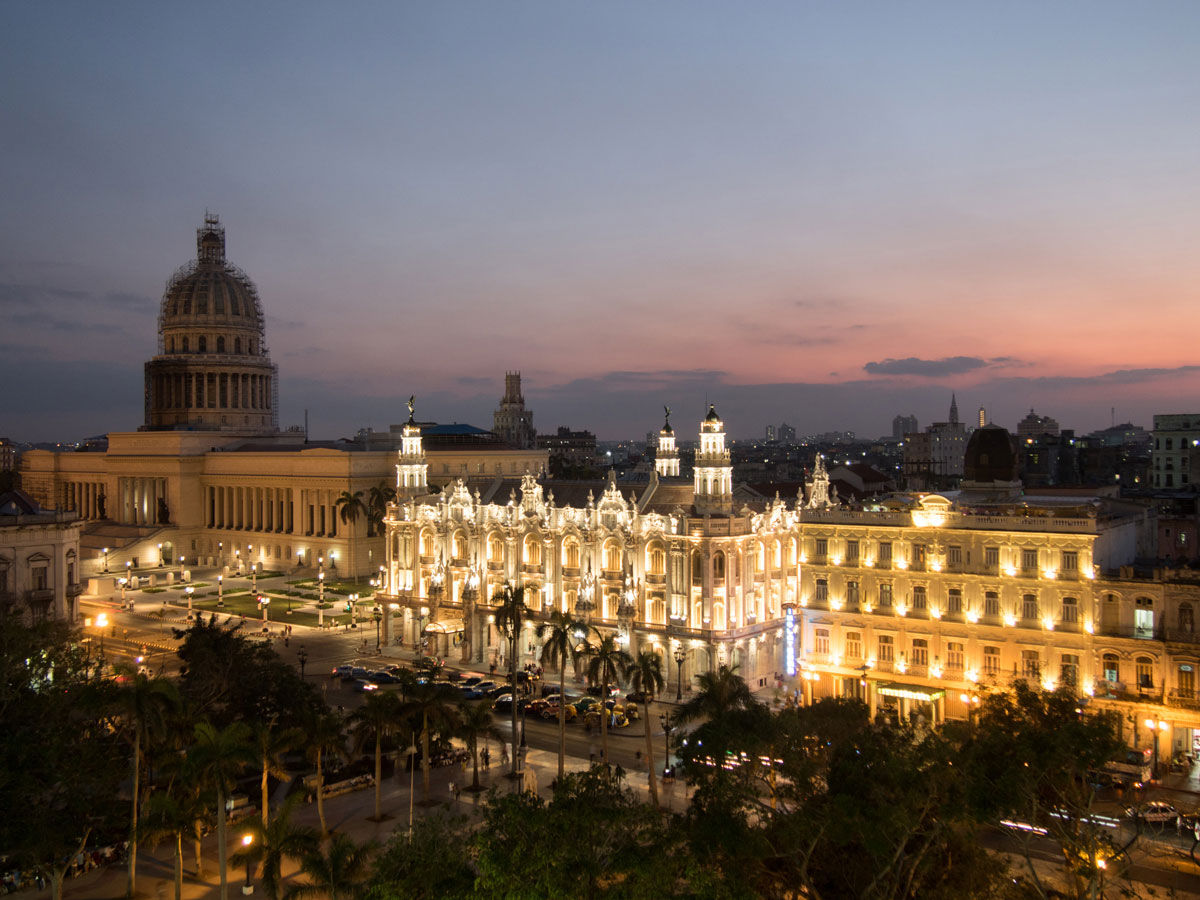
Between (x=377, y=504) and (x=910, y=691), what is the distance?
83.6 m

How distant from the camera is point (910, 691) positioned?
65.1 meters

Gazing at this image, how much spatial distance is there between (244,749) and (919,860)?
2560 cm

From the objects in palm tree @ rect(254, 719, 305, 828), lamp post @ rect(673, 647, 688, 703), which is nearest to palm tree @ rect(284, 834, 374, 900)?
palm tree @ rect(254, 719, 305, 828)

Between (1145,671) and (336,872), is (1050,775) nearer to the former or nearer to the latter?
(1145,671)

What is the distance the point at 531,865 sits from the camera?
28.9 m

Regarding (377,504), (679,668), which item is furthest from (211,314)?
(679,668)

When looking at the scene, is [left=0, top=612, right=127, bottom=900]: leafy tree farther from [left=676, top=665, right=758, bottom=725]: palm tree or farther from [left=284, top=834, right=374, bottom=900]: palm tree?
[left=676, top=665, right=758, bottom=725]: palm tree

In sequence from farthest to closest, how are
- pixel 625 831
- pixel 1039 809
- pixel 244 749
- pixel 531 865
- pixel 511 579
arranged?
pixel 511 579
pixel 244 749
pixel 1039 809
pixel 625 831
pixel 531 865

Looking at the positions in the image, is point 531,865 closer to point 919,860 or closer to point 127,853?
point 919,860

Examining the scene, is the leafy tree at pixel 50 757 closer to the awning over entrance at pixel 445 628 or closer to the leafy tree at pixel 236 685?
the leafy tree at pixel 236 685

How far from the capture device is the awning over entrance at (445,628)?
87200 mm

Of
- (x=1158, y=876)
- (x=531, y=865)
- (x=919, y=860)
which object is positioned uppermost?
(x=531, y=865)

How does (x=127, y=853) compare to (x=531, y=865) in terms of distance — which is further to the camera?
(x=127, y=853)

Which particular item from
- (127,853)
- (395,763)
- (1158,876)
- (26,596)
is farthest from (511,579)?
(1158,876)
